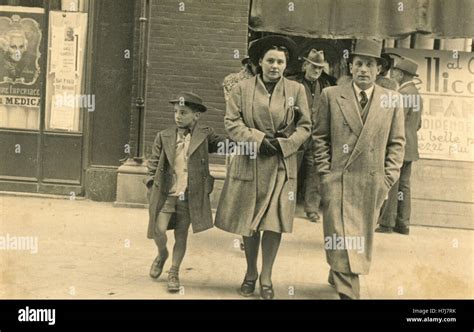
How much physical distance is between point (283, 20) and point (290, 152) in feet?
12.7

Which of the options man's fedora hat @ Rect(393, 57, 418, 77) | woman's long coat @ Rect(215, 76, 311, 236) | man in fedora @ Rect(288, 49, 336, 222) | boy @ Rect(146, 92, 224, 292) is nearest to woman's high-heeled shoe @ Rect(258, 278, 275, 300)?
woman's long coat @ Rect(215, 76, 311, 236)

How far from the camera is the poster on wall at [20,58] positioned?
1012 centimetres

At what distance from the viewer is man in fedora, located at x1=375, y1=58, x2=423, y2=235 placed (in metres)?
8.88

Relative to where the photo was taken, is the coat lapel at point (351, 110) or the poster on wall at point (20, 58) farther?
the poster on wall at point (20, 58)

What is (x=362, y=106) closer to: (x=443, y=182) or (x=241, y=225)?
(x=241, y=225)

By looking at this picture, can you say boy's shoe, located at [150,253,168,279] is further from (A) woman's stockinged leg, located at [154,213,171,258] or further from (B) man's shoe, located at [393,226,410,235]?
(B) man's shoe, located at [393,226,410,235]

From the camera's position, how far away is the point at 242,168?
19.8ft

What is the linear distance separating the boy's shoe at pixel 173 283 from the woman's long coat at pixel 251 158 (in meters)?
0.61

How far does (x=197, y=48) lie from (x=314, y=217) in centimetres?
280

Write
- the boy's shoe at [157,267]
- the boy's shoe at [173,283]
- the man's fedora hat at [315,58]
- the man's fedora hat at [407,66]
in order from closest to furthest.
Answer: the boy's shoe at [173,283] → the boy's shoe at [157,267] → the man's fedora hat at [315,58] → the man's fedora hat at [407,66]

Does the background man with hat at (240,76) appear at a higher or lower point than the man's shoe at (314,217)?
higher

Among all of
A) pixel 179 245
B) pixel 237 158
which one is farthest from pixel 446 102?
pixel 179 245

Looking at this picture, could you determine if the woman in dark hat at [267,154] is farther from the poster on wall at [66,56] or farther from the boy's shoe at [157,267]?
the poster on wall at [66,56]

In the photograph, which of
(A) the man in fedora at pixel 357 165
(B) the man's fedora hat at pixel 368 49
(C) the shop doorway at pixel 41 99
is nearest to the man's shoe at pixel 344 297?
(A) the man in fedora at pixel 357 165
